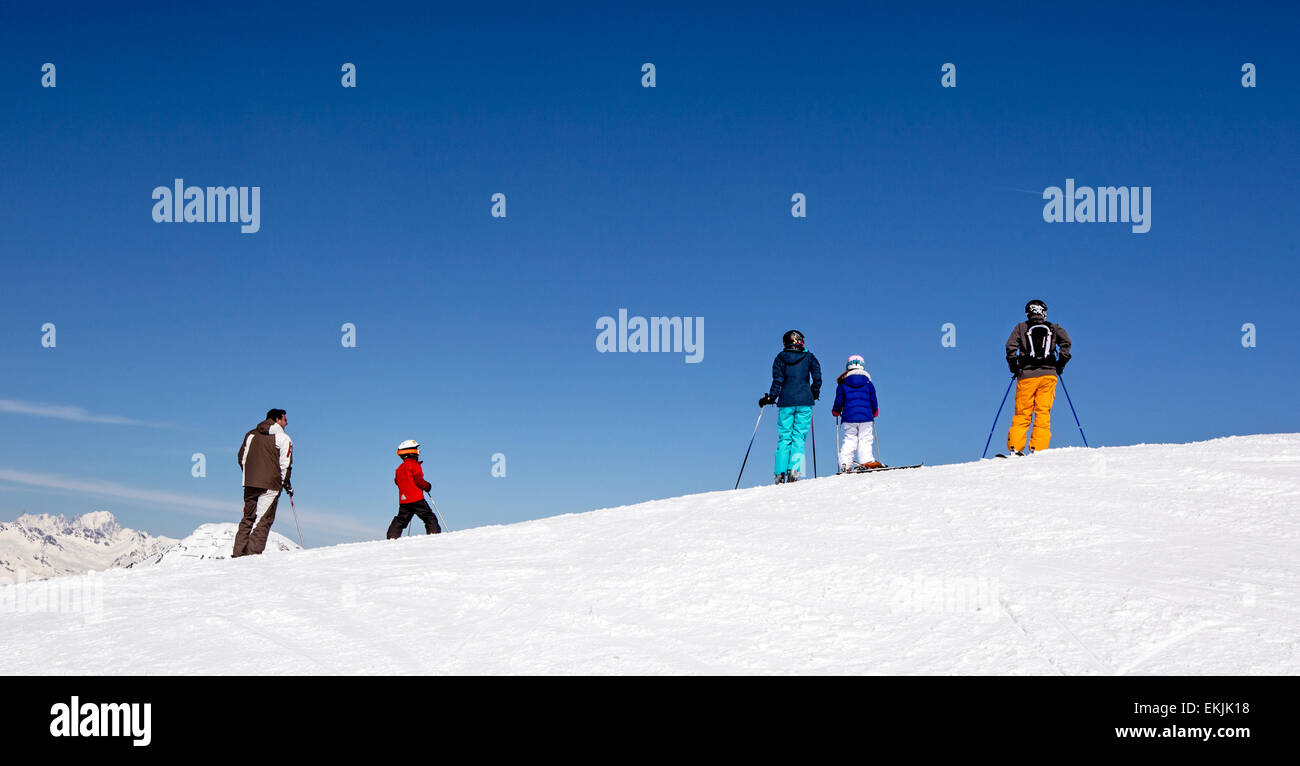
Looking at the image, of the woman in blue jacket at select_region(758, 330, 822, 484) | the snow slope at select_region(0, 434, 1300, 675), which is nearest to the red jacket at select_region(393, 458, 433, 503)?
the snow slope at select_region(0, 434, 1300, 675)

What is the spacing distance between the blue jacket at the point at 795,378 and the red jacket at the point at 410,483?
5.54 m

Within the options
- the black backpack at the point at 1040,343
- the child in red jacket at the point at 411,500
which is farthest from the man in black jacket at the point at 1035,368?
the child in red jacket at the point at 411,500

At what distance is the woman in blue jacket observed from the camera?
13758mm

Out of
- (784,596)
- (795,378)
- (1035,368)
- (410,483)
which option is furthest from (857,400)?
(784,596)

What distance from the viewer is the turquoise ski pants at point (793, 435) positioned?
13758mm

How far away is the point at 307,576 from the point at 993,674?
6.46 m

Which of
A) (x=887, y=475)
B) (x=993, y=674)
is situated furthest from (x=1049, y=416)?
(x=993, y=674)

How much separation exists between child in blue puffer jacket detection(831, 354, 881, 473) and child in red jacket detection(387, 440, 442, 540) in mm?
6456

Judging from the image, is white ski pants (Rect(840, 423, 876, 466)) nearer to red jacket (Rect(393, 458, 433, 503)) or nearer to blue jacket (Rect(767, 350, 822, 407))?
blue jacket (Rect(767, 350, 822, 407))

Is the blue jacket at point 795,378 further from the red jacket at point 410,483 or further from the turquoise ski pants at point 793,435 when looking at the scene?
the red jacket at point 410,483

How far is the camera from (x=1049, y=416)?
13.6 meters

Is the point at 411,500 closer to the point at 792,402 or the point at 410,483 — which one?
the point at 410,483

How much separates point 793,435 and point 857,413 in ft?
3.61
